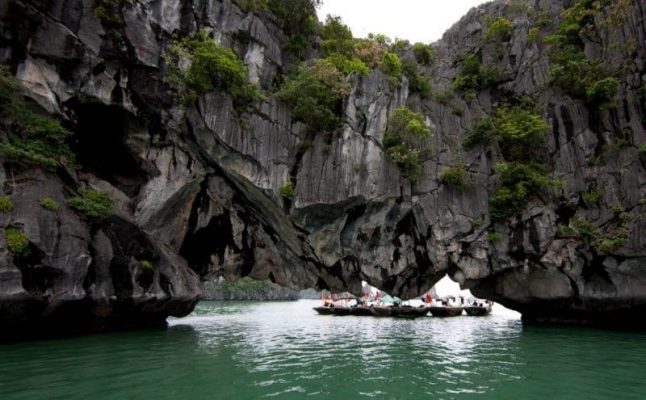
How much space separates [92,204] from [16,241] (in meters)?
3.11

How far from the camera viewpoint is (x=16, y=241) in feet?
35.9

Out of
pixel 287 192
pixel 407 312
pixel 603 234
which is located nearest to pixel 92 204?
pixel 287 192

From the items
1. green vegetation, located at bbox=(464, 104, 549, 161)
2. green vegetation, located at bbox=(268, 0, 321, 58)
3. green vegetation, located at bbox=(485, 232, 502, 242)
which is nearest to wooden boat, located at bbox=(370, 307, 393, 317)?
green vegetation, located at bbox=(485, 232, 502, 242)

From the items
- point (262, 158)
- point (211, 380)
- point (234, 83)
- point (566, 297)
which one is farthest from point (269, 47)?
point (566, 297)

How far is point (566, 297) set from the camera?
18.4 meters

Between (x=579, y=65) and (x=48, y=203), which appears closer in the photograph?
(x=48, y=203)

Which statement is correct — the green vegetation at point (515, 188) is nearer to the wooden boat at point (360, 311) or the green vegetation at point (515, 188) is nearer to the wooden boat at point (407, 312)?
the wooden boat at point (407, 312)

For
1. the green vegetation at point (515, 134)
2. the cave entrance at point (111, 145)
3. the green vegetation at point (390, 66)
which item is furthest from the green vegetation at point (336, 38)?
the cave entrance at point (111, 145)

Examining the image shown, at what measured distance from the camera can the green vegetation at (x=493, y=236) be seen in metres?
18.4

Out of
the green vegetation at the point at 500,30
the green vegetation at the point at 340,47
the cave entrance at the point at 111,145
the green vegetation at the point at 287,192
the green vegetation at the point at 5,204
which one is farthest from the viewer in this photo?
the green vegetation at the point at 500,30

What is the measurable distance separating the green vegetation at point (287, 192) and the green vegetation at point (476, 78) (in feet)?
39.7

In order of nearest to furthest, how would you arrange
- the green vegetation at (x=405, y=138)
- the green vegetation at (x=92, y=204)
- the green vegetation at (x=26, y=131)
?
the green vegetation at (x=26, y=131) < the green vegetation at (x=92, y=204) < the green vegetation at (x=405, y=138)

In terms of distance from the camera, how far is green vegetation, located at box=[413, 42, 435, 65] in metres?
24.8

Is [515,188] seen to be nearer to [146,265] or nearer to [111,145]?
[146,265]
